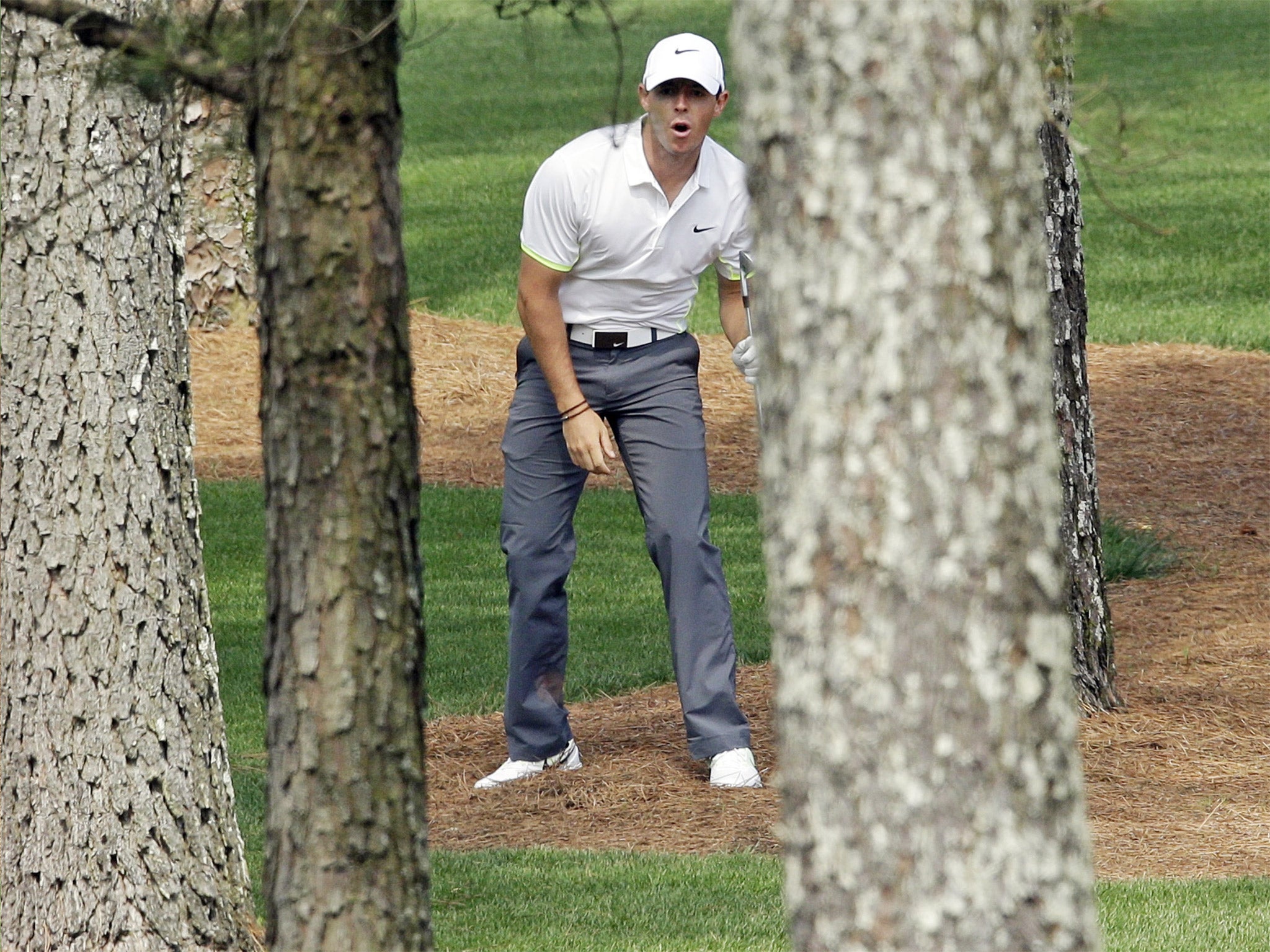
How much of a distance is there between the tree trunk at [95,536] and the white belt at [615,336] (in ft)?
5.72

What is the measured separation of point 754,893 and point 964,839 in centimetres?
275

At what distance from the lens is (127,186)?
13.8 ft

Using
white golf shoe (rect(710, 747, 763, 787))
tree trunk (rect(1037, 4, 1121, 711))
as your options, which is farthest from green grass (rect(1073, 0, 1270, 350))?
white golf shoe (rect(710, 747, 763, 787))

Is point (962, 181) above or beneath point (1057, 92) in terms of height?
beneath

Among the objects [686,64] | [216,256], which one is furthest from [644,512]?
[216,256]

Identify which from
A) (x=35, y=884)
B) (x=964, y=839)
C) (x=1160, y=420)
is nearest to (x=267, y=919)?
(x=964, y=839)

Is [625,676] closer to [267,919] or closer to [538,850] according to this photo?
[538,850]

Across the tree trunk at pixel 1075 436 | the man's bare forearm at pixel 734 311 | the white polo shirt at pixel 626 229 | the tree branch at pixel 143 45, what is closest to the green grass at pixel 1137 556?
the tree trunk at pixel 1075 436

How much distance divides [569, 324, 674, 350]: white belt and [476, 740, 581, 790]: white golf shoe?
4.53ft

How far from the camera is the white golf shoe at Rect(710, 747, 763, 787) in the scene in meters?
6.05

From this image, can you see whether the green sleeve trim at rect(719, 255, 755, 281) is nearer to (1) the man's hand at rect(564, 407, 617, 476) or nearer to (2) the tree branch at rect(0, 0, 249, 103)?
(1) the man's hand at rect(564, 407, 617, 476)

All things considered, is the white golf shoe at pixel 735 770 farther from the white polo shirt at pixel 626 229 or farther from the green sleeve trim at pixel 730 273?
the green sleeve trim at pixel 730 273

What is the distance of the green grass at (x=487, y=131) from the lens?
1705 cm

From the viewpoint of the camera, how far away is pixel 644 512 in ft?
19.5
